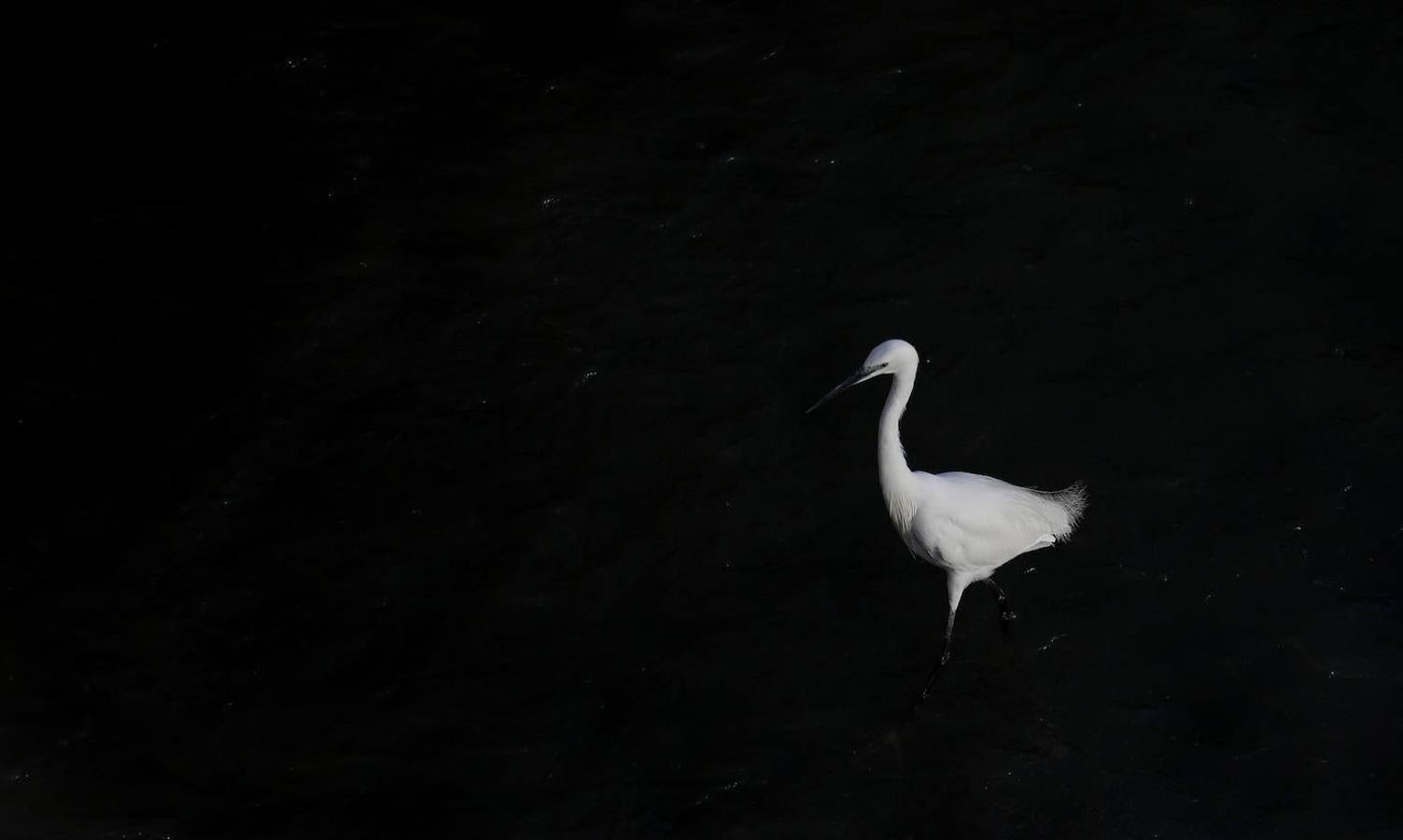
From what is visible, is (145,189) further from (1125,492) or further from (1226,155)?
(1226,155)

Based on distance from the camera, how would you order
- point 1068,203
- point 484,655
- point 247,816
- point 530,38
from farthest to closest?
Answer: point 530,38 < point 1068,203 < point 484,655 < point 247,816

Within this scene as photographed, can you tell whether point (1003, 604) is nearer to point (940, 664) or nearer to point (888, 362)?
point (940, 664)

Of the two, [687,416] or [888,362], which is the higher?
[888,362]

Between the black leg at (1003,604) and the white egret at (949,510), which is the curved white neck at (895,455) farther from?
the black leg at (1003,604)

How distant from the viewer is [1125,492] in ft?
28.6

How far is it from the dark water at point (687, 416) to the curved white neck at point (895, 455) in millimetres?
998

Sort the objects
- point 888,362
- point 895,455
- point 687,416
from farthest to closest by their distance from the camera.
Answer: point 687,416 < point 895,455 < point 888,362

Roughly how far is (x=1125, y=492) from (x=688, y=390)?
9.48 ft

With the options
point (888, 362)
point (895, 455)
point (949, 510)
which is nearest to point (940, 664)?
point (949, 510)

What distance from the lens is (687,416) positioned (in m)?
9.26

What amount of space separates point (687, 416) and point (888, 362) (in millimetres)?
2345

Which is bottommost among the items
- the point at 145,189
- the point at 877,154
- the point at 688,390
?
the point at 688,390

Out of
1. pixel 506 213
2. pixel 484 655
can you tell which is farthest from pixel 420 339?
pixel 484 655

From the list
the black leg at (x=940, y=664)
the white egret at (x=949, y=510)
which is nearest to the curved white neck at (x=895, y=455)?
the white egret at (x=949, y=510)
